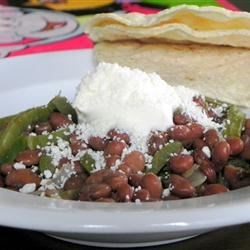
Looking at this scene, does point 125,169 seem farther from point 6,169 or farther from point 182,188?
point 6,169

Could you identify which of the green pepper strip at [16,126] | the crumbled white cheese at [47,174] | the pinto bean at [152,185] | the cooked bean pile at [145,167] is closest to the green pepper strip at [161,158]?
the cooked bean pile at [145,167]

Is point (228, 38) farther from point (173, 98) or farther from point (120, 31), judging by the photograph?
point (173, 98)

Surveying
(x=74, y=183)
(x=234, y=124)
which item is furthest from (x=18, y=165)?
(x=234, y=124)

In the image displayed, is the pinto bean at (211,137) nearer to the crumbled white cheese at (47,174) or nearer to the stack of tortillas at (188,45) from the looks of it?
the crumbled white cheese at (47,174)

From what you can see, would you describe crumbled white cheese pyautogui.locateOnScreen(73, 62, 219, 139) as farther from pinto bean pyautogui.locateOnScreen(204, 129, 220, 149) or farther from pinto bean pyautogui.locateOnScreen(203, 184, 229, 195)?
pinto bean pyautogui.locateOnScreen(203, 184, 229, 195)

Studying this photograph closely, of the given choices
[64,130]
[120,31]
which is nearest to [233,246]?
[64,130]

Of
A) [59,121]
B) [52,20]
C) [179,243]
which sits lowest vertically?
[52,20]
